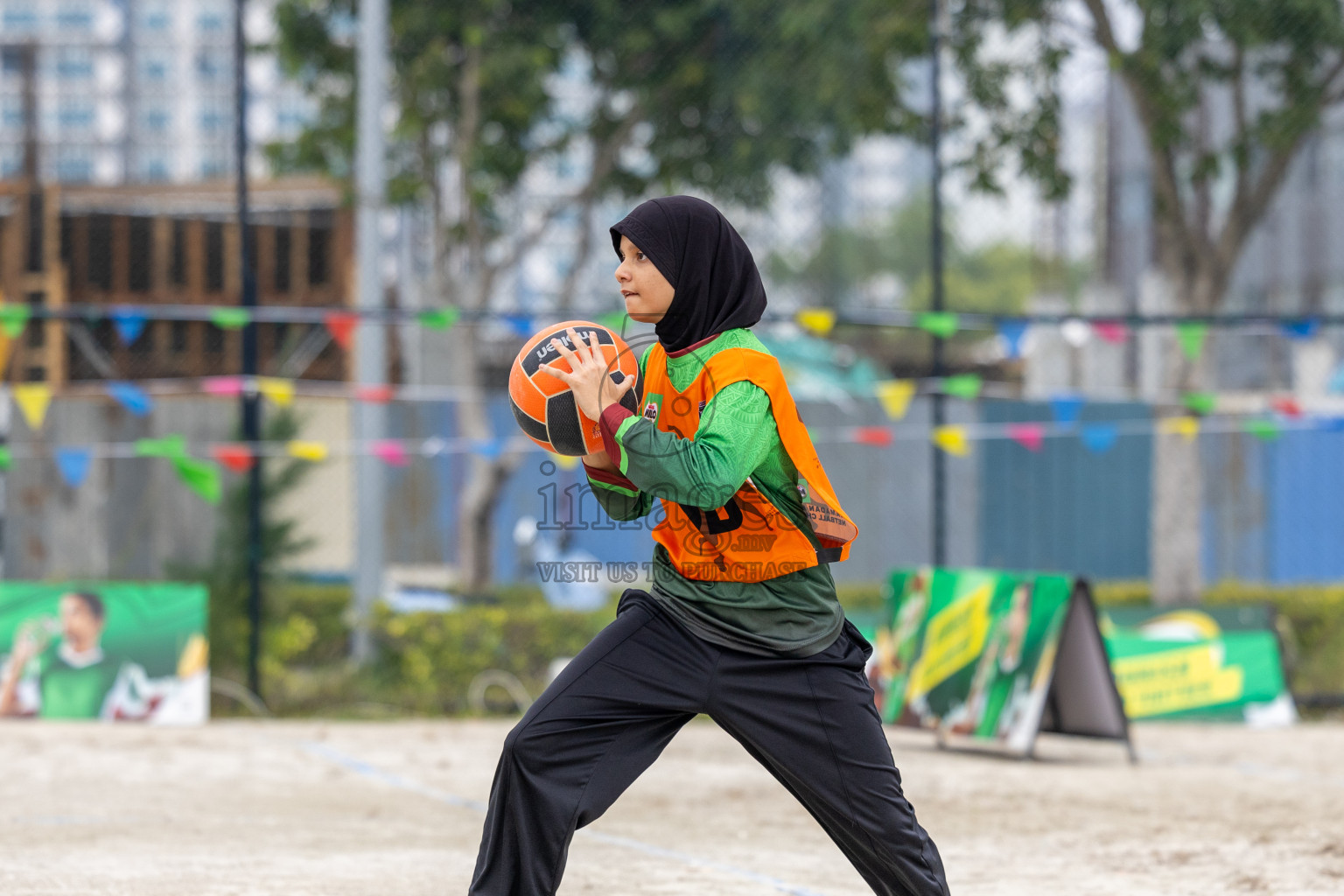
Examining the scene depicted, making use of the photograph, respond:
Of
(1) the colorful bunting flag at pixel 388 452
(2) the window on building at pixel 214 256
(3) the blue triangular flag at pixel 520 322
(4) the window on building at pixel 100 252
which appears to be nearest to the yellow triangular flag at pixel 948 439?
(3) the blue triangular flag at pixel 520 322

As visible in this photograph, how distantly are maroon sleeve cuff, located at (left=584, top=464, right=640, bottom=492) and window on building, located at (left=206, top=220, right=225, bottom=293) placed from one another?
1417 cm

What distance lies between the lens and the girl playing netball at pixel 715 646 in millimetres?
3297

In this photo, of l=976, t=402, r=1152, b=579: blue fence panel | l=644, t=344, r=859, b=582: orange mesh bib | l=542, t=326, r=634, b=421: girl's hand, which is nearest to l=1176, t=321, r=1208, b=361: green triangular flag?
l=976, t=402, r=1152, b=579: blue fence panel

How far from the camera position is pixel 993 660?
8.05 meters

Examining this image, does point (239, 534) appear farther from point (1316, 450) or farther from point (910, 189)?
point (1316, 450)

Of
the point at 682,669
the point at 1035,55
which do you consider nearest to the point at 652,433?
the point at 682,669

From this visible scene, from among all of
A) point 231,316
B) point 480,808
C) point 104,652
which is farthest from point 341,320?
point 480,808

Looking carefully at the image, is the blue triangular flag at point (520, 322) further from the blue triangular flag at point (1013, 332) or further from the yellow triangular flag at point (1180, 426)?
the yellow triangular flag at point (1180, 426)

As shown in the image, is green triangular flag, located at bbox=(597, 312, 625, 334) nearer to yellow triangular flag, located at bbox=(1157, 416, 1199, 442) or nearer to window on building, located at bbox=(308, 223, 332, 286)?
yellow triangular flag, located at bbox=(1157, 416, 1199, 442)

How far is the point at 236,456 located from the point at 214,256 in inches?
334

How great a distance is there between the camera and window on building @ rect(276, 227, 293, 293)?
16125 mm

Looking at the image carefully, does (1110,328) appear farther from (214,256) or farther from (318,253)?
(214,256)

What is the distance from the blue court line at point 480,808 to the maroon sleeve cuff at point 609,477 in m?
1.93

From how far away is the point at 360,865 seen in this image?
521cm
